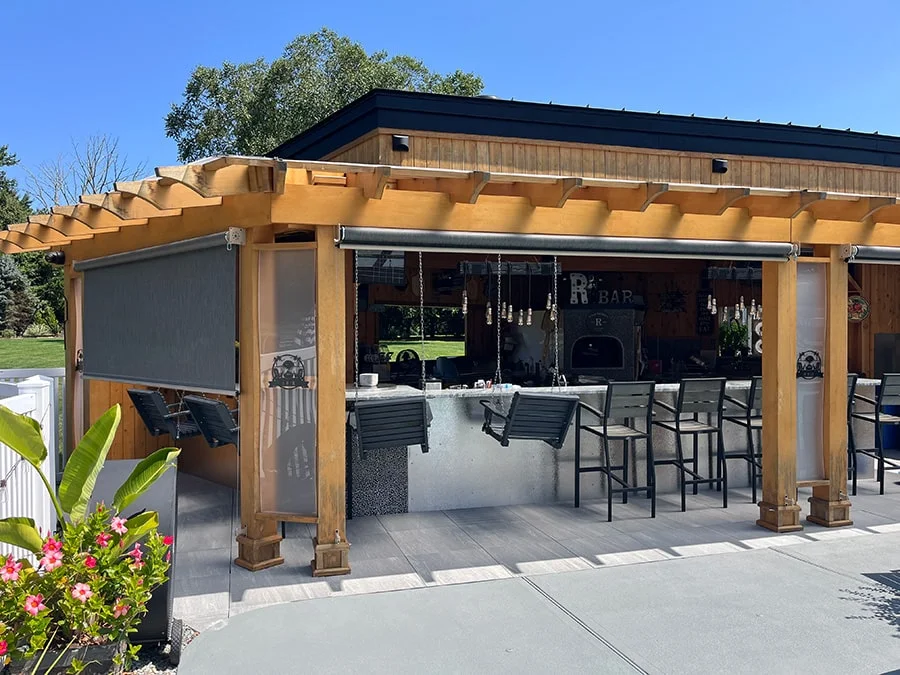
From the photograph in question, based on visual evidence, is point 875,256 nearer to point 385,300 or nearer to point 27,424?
point 27,424

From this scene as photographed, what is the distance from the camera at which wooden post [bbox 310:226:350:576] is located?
4.96 m

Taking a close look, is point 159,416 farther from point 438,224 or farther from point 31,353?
point 31,353

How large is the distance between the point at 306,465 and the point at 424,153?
4.16 meters

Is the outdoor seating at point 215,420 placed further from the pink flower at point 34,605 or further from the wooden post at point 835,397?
the wooden post at point 835,397

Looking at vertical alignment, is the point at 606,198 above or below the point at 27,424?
above

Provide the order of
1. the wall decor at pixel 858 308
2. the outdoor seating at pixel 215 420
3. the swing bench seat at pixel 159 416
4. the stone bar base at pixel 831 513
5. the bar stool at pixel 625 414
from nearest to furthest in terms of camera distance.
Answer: the outdoor seating at pixel 215 420, the stone bar base at pixel 831 513, the bar stool at pixel 625 414, the swing bench seat at pixel 159 416, the wall decor at pixel 858 308

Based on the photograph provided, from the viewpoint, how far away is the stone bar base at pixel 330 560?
493 centimetres

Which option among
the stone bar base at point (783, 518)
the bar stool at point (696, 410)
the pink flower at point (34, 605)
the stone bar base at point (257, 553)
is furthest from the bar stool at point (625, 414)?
the pink flower at point (34, 605)

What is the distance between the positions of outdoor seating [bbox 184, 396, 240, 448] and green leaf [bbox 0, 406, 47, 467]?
2379 mm

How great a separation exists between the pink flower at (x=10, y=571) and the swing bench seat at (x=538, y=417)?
12.0ft

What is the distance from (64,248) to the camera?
8.16 meters

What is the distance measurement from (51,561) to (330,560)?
2.22m

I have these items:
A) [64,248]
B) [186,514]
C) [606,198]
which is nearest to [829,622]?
[606,198]

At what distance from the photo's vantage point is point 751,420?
7.43m
